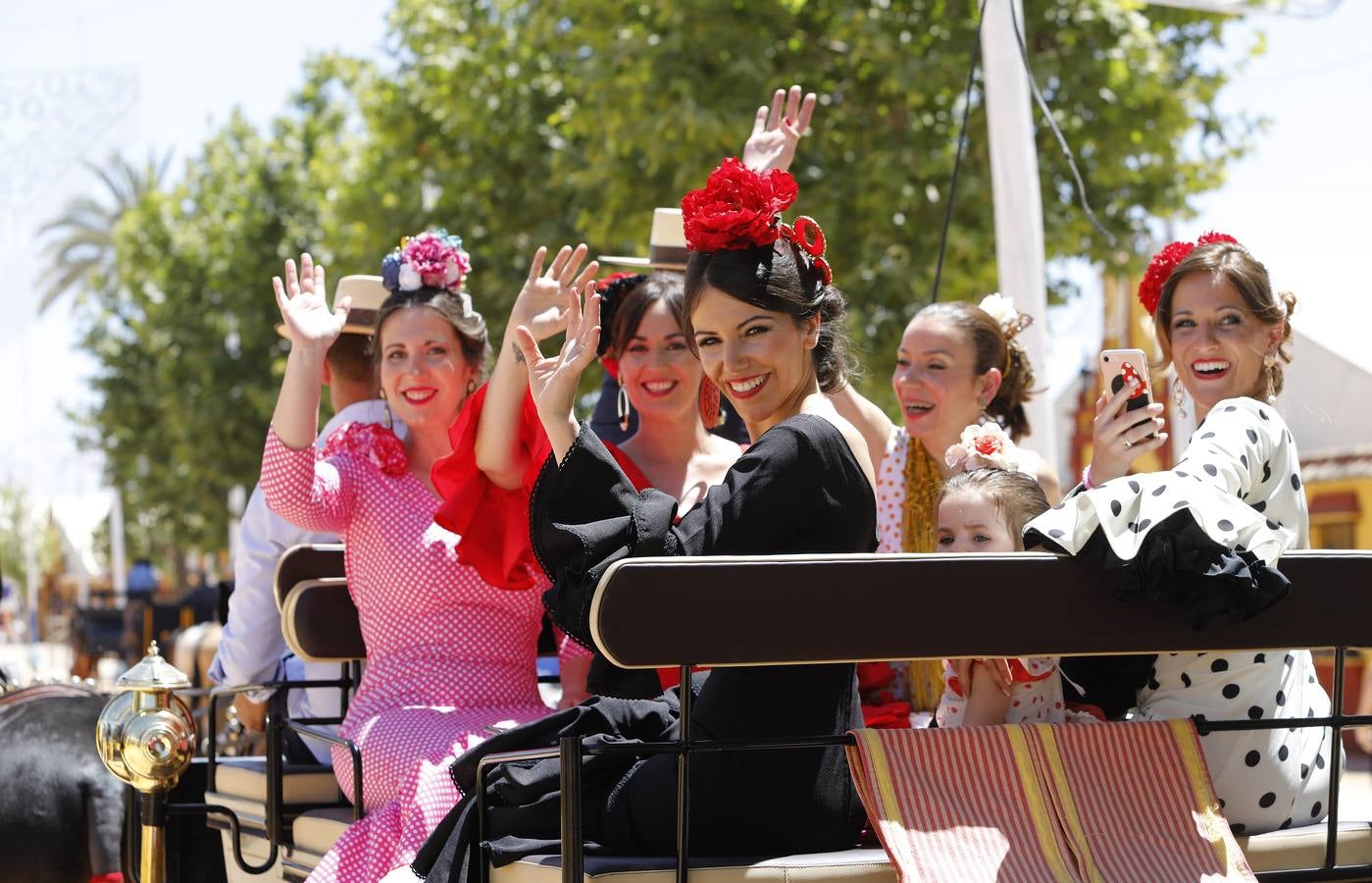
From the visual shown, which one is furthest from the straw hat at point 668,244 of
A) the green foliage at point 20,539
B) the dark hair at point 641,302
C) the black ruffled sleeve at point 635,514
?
the green foliage at point 20,539

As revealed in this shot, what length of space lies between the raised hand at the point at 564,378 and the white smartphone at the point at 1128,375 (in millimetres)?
1048

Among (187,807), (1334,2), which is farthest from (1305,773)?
(1334,2)

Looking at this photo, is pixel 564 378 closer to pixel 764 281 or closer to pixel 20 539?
pixel 764 281

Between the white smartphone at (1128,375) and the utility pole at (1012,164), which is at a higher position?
the utility pole at (1012,164)

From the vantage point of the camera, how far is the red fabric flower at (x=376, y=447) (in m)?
4.09

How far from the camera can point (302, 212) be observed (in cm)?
2233

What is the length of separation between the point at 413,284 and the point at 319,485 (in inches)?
24.7

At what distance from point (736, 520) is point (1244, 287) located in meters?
1.28

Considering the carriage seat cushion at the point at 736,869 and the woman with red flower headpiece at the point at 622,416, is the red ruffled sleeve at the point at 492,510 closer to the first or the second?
the woman with red flower headpiece at the point at 622,416

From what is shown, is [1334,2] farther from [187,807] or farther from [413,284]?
[187,807]

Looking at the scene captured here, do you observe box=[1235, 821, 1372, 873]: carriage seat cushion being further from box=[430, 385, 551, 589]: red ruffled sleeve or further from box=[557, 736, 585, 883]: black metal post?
box=[430, 385, 551, 589]: red ruffled sleeve

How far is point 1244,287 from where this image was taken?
3.15 metres

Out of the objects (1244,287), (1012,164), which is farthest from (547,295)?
(1012,164)

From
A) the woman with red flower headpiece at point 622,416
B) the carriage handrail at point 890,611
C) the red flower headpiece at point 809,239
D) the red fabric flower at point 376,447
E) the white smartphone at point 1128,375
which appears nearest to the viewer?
the carriage handrail at point 890,611
